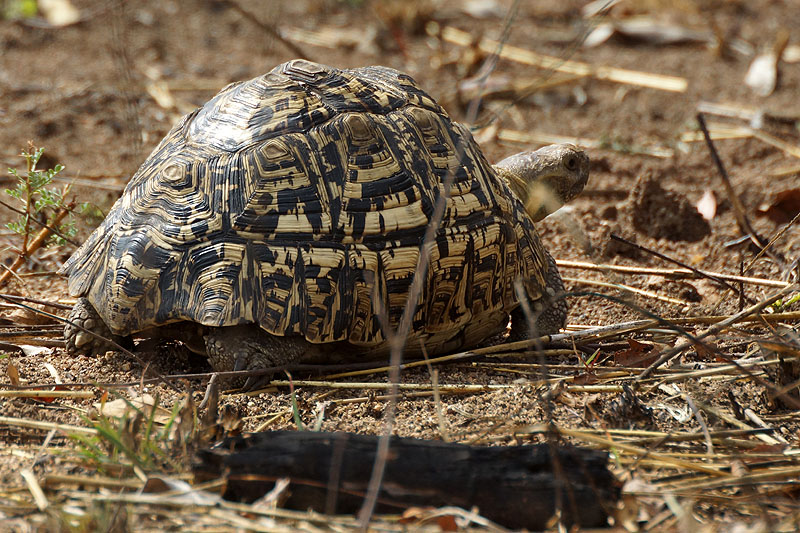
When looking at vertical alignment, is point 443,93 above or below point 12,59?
below

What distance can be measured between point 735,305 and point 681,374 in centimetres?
136

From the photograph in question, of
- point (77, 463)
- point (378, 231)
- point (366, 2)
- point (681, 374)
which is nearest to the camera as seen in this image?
point (77, 463)

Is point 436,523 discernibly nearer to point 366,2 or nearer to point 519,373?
point 519,373

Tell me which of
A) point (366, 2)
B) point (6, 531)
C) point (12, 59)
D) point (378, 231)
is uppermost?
point (366, 2)

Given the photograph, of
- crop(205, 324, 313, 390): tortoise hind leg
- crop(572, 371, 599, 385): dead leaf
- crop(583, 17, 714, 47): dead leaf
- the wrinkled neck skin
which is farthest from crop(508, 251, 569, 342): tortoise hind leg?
crop(583, 17, 714, 47): dead leaf

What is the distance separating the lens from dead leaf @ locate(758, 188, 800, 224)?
517 centimetres

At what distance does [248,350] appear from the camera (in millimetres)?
3217

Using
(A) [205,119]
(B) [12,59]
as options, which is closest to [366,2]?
(B) [12,59]

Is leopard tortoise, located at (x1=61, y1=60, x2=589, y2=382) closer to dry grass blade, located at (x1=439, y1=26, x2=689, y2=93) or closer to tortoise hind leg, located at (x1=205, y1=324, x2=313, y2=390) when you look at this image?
tortoise hind leg, located at (x1=205, y1=324, x2=313, y2=390)

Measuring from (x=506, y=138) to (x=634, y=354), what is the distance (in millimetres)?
3453

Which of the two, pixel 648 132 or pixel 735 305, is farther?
pixel 648 132

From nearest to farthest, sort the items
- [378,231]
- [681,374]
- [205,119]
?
1. [681,374]
2. [378,231]
3. [205,119]

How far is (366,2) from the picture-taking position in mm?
9758

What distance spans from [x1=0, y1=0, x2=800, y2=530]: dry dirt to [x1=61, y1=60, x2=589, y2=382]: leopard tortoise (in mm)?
233
